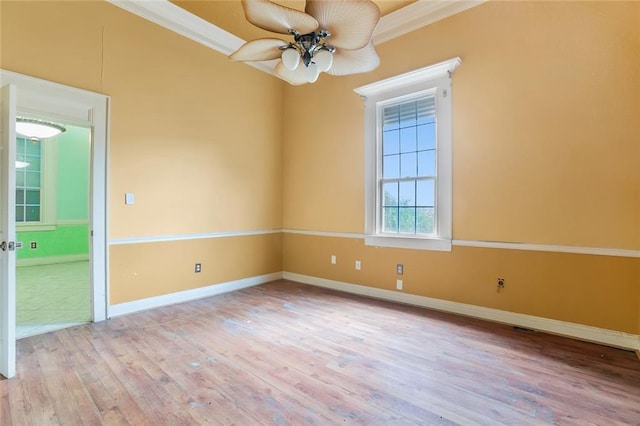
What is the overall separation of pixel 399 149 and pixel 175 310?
3.36 m

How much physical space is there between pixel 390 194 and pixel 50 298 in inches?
180

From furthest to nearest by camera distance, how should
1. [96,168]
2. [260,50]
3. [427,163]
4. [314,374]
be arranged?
1. [427,163]
2. [96,168]
3. [260,50]
4. [314,374]

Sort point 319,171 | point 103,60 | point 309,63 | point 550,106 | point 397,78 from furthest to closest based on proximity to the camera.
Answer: point 319,171, point 397,78, point 103,60, point 550,106, point 309,63

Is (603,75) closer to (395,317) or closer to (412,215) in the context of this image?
(412,215)

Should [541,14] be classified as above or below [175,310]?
above

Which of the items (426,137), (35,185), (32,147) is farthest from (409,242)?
(32,147)

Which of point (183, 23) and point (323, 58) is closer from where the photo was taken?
point (323, 58)

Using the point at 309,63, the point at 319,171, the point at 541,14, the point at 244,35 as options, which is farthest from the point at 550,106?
the point at 244,35

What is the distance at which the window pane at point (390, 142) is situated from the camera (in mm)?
3872

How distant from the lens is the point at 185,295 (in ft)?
12.6

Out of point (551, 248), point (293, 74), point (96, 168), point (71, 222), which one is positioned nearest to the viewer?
point (293, 74)

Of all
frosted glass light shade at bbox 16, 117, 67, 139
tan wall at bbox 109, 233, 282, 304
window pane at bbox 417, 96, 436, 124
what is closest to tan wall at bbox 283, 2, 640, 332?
window pane at bbox 417, 96, 436, 124

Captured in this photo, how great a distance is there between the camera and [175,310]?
3453 millimetres

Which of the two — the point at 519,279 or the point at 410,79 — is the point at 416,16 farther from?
the point at 519,279
